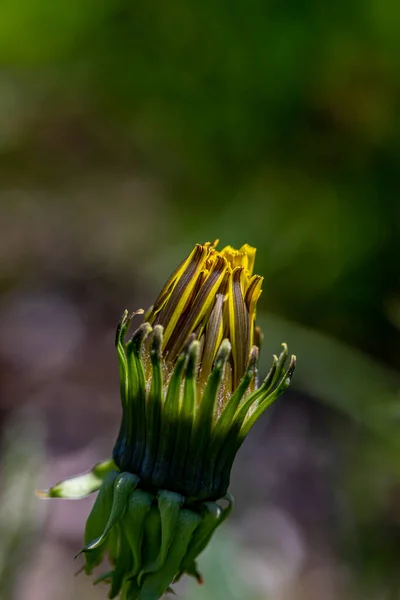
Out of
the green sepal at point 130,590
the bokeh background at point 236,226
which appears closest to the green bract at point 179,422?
the green sepal at point 130,590

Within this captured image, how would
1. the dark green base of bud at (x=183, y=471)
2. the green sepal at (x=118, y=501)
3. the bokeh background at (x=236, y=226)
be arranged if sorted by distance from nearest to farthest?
1. the green sepal at (x=118, y=501)
2. the dark green base of bud at (x=183, y=471)
3. the bokeh background at (x=236, y=226)

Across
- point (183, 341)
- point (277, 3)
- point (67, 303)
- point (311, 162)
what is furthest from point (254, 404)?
point (277, 3)

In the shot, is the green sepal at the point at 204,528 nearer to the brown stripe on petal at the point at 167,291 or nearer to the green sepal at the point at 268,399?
the green sepal at the point at 268,399

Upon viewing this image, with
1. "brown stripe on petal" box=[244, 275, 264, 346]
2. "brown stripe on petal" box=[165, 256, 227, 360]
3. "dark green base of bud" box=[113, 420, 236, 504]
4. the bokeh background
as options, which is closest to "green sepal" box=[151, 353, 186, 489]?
"dark green base of bud" box=[113, 420, 236, 504]

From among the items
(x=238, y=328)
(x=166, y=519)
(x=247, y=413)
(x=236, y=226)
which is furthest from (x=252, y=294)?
(x=236, y=226)

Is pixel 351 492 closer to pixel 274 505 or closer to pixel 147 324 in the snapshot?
pixel 274 505

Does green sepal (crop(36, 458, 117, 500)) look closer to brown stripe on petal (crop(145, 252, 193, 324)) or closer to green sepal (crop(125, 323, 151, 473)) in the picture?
green sepal (crop(125, 323, 151, 473))
